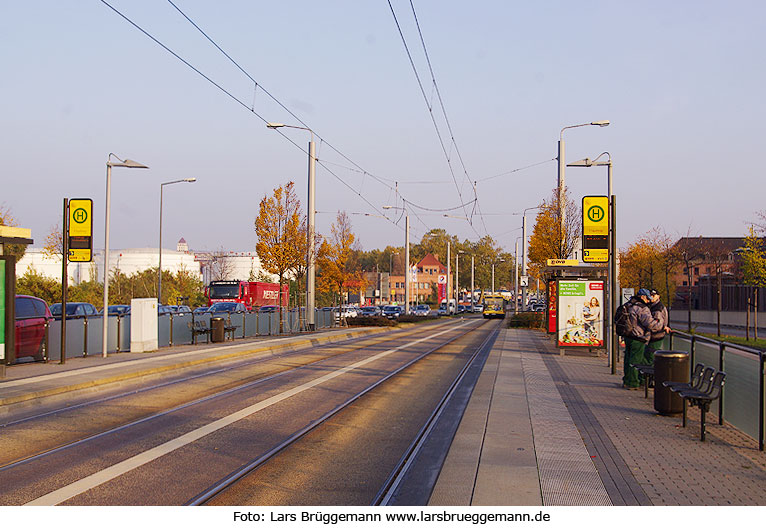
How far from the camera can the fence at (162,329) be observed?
750 inches

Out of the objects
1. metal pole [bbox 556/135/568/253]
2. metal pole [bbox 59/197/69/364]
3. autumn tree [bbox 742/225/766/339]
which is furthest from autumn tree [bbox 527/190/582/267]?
metal pole [bbox 59/197/69/364]

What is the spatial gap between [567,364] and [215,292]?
33.4 m

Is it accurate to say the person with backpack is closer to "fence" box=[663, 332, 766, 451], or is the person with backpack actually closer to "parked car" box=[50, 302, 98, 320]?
"fence" box=[663, 332, 766, 451]

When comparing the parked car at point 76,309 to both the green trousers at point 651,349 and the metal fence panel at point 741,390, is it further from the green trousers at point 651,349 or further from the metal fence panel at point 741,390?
the metal fence panel at point 741,390

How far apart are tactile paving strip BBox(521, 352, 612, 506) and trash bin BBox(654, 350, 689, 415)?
1.50 m

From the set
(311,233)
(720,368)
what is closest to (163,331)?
(311,233)

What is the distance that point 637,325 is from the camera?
540 inches

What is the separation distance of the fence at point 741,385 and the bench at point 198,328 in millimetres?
18972

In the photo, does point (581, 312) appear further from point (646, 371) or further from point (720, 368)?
point (720, 368)

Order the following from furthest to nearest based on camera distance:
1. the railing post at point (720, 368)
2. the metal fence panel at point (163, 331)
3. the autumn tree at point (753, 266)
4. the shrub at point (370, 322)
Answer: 1. the shrub at point (370, 322)
2. the autumn tree at point (753, 266)
3. the metal fence panel at point (163, 331)
4. the railing post at point (720, 368)

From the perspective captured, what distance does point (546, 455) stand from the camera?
8.34m

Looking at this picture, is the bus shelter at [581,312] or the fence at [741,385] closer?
the fence at [741,385]

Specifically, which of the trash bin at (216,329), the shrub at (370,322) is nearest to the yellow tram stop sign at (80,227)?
the trash bin at (216,329)

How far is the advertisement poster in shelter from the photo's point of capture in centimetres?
2105
